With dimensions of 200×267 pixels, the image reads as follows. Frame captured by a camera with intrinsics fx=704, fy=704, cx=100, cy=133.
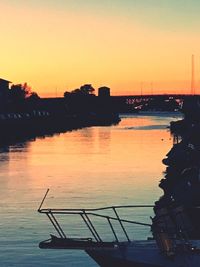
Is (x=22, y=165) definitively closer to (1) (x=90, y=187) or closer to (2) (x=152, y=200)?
(1) (x=90, y=187)

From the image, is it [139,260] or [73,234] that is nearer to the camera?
[139,260]

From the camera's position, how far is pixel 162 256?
1955 cm

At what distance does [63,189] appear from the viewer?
5112 centimetres

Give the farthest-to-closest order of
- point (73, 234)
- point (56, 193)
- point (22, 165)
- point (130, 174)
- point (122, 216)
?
point (22, 165), point (130, 174), point (56, 193), point (122, 216), point (73, 234)

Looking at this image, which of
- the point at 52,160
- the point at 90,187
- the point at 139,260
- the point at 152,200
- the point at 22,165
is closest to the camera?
the point at 139,260

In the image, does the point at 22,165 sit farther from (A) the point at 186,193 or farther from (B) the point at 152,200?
(A) the point at 186,193

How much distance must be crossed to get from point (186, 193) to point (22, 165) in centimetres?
4393

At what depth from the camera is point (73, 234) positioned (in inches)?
1246

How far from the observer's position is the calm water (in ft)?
93.0

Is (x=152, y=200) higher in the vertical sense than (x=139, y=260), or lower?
lower

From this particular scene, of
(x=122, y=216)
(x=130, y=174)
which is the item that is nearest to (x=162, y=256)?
(x=122, y=216)

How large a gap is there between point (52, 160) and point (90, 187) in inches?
1232

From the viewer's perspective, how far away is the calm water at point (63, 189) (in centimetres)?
2834

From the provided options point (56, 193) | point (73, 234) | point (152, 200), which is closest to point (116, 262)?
point (73, 234)
